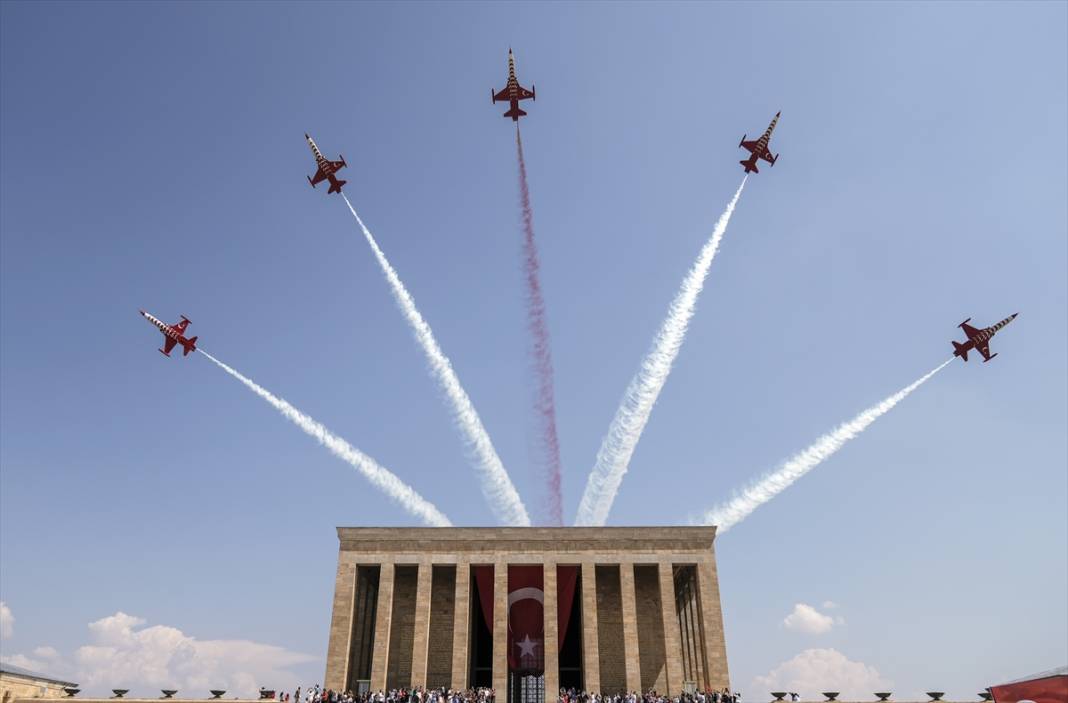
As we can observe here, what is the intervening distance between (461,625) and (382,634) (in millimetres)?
4566

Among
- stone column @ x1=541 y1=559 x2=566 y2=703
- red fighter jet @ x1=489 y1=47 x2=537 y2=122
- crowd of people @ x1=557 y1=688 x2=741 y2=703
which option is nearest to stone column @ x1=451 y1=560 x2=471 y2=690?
stone column @ x1=541 y1=559 x2=566 y2=703

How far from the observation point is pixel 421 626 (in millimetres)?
40094

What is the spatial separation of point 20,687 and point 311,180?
31.5 m

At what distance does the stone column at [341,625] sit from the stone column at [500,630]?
841 cm

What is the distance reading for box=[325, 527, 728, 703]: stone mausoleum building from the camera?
39.9 m

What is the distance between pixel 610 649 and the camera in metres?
42.8

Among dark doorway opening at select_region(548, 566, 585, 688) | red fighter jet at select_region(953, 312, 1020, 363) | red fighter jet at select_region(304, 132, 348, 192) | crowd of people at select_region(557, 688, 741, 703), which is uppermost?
red fighter jet at select_region(304, 132, 348, 192)

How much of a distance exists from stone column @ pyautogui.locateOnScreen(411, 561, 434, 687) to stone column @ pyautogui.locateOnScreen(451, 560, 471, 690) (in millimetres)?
1672

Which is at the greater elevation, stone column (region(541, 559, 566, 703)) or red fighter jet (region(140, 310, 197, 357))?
red fighter jet (region(140, 310, 197, 357))

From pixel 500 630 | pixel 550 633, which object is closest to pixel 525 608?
pixel 500 630

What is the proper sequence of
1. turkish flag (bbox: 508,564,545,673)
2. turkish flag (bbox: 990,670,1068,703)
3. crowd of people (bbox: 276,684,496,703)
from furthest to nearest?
turkish flag (bbox: 508,564,545,673), crowd of people (bbox: 276,684,496,703), turkish flag (bbox: 990,670,1068,703)

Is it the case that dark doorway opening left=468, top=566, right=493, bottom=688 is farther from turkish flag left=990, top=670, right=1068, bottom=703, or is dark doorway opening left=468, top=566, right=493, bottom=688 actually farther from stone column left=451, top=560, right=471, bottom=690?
turkish flag left=990, top=670, right=1068, bottom=703

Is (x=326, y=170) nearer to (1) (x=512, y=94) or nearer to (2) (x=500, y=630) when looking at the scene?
(1) (x=512, y=94)

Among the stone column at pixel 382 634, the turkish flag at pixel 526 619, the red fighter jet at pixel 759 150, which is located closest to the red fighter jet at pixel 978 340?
the red fighter jet at pixel 759 150
